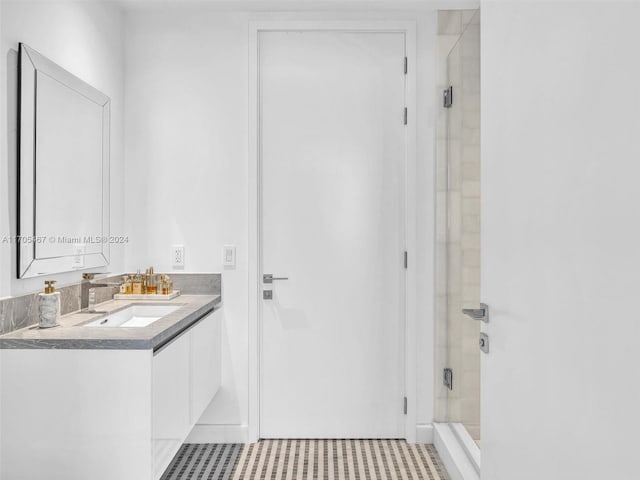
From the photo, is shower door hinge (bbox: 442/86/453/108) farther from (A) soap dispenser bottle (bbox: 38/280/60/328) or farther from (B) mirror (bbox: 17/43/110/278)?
(A) soap dispenser bottle (bbox: 38/280/60/328)

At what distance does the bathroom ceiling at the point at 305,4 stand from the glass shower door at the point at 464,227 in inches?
10.9

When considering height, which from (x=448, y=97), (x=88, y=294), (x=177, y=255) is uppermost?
(x=448, y=97)

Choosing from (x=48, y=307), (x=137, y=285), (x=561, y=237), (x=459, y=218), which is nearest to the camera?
(x=561, y=237)

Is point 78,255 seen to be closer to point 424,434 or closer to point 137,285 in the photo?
point 137,285

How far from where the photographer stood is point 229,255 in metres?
2.85

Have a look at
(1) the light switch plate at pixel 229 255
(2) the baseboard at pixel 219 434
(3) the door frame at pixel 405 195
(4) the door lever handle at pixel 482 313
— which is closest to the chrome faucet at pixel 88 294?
(1) the light switch plate at pixel 229 255

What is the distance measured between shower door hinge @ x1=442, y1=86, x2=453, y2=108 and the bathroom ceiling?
46 centimetres

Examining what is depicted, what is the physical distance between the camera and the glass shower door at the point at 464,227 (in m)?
2.40

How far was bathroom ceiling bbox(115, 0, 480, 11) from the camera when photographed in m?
2.73

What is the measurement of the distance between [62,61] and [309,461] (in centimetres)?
217

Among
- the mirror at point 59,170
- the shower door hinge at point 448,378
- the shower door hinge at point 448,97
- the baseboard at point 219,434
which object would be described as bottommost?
the baseboard at point 219,434

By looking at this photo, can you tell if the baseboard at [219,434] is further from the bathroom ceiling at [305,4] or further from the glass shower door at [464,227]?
the bathroom ceiling at [305,4]

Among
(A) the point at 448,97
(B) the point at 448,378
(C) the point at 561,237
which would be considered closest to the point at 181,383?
(B) the point at 448,378

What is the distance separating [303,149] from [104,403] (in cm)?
166
